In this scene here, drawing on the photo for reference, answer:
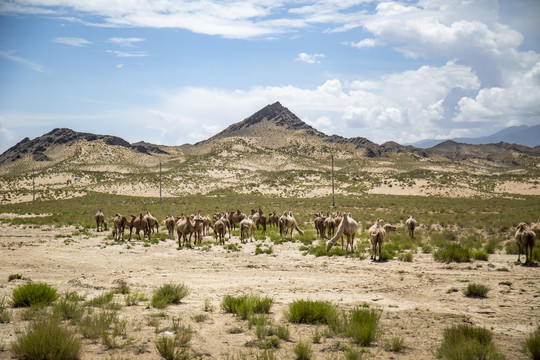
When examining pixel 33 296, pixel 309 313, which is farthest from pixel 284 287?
pixel 33 296

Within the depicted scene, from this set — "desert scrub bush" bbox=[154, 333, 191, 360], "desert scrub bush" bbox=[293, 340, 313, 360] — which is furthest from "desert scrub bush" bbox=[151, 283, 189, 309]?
"desert scrub bush" bbox=[293, 340, 313, 360]

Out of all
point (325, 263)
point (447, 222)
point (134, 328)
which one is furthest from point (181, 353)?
point (447, 222)

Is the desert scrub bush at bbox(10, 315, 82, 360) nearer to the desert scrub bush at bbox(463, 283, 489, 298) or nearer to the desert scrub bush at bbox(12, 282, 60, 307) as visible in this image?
the desert scrub bush at bbox(12, 282, 60, 307)

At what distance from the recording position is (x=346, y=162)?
132500mm

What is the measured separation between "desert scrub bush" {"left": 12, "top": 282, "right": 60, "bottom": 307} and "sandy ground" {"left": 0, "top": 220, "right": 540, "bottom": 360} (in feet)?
1.66

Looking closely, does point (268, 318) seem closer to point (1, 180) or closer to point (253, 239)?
point (253, 239)

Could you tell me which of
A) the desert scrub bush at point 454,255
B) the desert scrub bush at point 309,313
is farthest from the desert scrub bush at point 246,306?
the desert scrub bush at point 454,255

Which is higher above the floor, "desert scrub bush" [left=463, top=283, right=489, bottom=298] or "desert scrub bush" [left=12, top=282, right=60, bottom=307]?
"desert scrub bush" [left=12, top=282, right=60, bottom=307]

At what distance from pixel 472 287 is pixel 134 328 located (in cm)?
940

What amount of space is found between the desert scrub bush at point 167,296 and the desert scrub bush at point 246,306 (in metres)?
1.51

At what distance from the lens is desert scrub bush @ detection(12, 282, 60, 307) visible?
10.2 meters

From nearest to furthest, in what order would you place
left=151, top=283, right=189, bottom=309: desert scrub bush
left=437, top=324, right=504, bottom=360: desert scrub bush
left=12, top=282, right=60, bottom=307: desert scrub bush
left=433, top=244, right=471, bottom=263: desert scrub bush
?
left=437, top=324, right=504, bottom=360: desert scrub bush
left=12, top=282, right=60, bottom=307: desert scrub bush
left=151, top=283, right=189, bottom=309: desert scrub bush
left=433, top=244, right=471, bottom=263: desert scrub bush

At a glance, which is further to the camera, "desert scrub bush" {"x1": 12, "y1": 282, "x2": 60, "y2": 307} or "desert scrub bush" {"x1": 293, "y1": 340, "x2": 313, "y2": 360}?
"desert scrub bush" {"x1": 12, "y1": 282, "x2": 60, "y2": 307}

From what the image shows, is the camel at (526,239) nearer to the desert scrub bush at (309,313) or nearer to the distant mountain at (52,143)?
the desert scrub bush at (309,313)
